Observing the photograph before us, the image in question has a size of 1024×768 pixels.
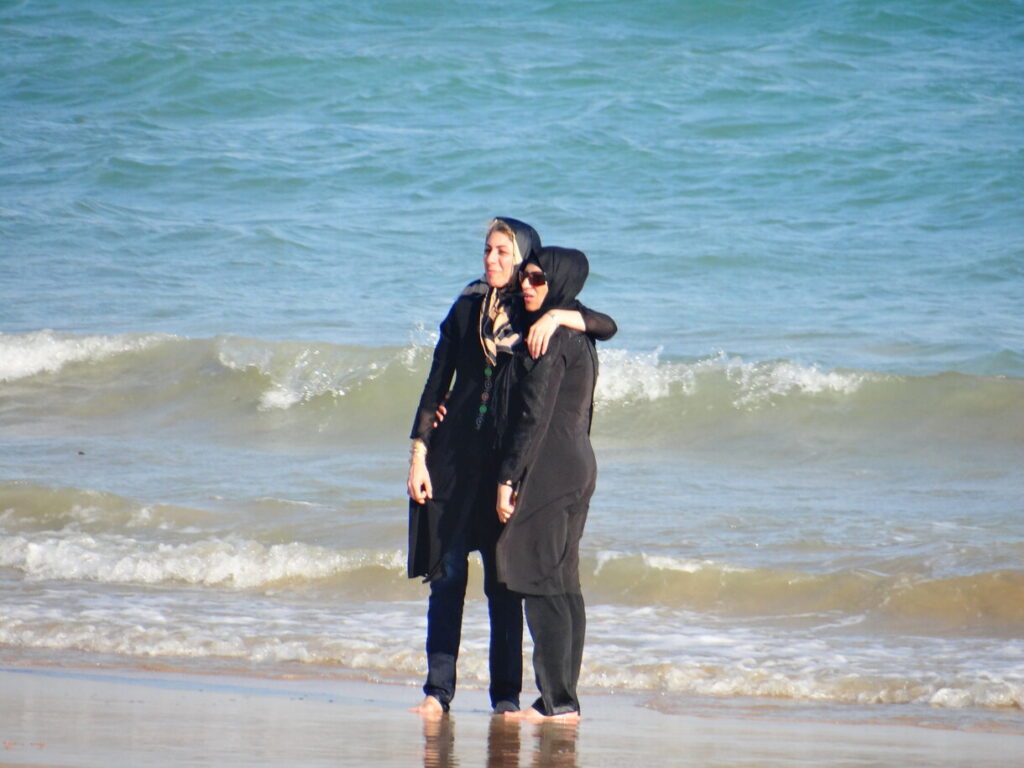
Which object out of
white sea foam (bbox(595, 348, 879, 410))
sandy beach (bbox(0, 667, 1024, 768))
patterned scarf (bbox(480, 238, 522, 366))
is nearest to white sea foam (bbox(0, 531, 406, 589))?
sandy beach (bbox(0, 667, 1024, 768))

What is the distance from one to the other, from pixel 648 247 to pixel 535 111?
587 cm

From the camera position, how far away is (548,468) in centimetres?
411

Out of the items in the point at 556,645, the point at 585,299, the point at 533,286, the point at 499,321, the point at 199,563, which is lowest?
the point at 199,563

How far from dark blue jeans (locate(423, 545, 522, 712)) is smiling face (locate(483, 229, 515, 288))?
0.80 meters

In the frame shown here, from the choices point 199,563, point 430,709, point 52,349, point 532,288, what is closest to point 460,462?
point 532,288

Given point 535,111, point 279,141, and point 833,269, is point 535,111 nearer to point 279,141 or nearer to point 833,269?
point 279,141

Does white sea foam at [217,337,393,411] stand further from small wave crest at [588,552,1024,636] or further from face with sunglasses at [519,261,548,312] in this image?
face with sunglasses at [519,261,548,312]

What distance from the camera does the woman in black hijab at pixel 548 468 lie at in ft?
13.3

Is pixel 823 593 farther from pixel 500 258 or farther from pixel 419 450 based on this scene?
pixel 500 258

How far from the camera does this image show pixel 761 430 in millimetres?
10469

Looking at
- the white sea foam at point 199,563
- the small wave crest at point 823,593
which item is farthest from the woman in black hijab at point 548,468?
the white sea foam at point 199,563

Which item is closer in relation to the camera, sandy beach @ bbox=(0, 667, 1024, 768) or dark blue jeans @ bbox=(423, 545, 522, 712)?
sandy beach @ bbox=(0, 667, 1024, 768)

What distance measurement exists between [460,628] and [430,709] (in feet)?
0.85

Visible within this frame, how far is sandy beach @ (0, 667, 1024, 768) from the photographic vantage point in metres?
3.61
